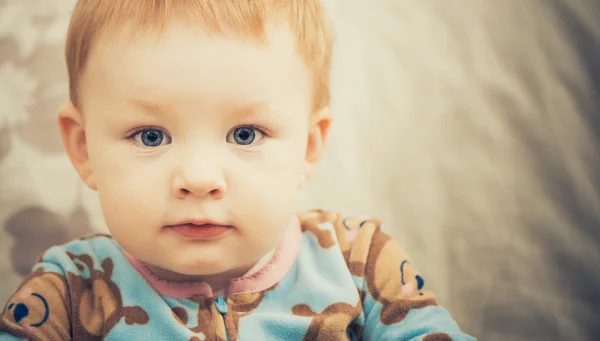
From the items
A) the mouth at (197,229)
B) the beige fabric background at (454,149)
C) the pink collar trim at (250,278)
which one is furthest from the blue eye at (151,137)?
the beige fabric background at (454,149)

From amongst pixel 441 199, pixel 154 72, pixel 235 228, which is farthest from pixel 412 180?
pixel 154 72

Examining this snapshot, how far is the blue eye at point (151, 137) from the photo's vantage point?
2.23 feet

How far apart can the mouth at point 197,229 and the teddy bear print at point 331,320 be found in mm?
207

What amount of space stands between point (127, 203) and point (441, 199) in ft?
2.01

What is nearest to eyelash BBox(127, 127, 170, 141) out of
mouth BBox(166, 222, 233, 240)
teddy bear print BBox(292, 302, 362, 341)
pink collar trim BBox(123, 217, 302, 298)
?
mouth BBox(166, 222, 233, 240)

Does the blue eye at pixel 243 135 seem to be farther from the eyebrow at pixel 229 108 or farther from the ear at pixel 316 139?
the ear at pixel 316 139

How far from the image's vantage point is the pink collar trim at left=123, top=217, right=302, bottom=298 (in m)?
0.78

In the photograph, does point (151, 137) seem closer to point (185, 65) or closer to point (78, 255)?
point (185, 65)

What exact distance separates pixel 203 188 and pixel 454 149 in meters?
0.59

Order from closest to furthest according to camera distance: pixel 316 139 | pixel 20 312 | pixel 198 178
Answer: pixel 198 178
pixel 20 312
pixel 316 139

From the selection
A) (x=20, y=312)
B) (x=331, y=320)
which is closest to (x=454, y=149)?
(x=331, y=320)

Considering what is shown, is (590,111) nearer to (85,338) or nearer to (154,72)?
(154,72)

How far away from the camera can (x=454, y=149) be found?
1.06 metres

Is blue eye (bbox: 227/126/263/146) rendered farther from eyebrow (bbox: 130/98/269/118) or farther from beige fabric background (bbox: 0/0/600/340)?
beige fabric background (bbox: 0/0/600/340)
